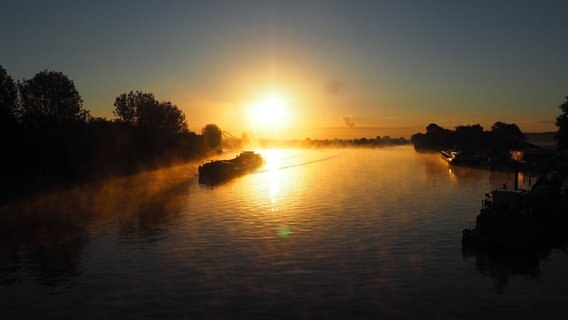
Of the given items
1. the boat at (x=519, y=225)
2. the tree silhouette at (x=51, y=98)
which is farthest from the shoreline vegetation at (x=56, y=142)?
the boat at (x=519, y=225)

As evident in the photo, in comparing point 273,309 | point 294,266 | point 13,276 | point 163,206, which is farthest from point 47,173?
point 273,309

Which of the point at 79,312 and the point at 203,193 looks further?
the point at 203,193

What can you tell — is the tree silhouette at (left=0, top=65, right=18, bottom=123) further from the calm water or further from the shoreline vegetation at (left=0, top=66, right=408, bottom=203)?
the calm water

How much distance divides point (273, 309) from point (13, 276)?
863 inches

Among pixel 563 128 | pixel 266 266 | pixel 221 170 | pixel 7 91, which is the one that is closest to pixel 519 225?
pixel 266 266

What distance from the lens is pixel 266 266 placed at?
3919 cm

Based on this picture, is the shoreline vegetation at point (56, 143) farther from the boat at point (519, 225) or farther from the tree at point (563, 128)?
the tree at point (563, 128)

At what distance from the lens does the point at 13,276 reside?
124 ft

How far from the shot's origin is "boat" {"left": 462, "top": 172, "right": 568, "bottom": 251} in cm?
4381

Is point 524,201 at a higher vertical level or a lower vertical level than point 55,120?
lower

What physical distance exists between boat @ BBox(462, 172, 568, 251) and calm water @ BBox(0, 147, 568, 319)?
2.01m

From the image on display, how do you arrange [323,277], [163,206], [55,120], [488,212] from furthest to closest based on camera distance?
1. [55,120]
2. [163,206]
3. [488,212]
4. [323,277]

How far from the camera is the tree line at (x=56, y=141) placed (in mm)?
96075

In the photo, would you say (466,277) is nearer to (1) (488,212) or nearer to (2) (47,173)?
(1) (488,212)
